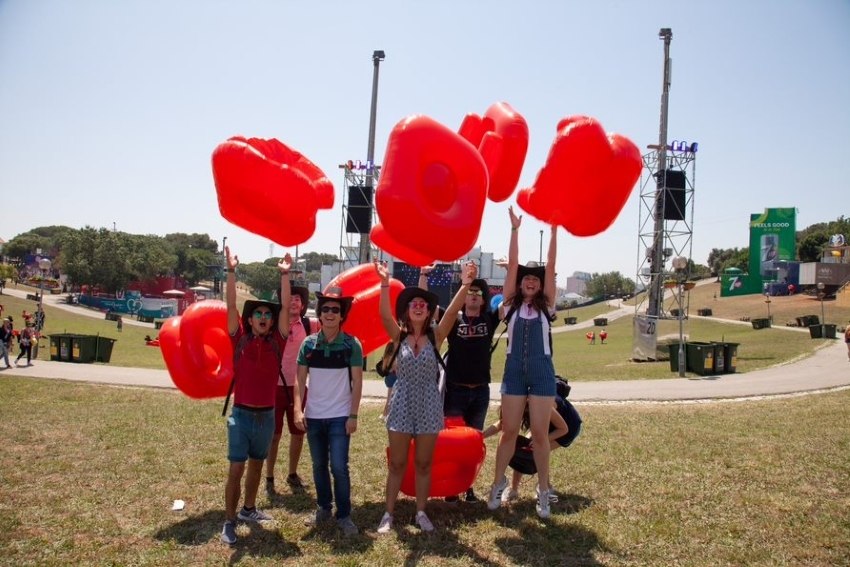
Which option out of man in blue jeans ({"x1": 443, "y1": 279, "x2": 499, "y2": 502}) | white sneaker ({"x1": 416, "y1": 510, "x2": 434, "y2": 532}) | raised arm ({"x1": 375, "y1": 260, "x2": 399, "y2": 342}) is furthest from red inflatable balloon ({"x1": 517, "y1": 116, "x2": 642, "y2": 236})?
white sneaker ({"x1": 416, "y1": 510, "x2": 434, "y2": 532})

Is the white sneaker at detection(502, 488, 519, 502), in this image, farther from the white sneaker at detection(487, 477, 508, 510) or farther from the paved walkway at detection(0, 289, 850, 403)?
the paved walkway at detection(0, 289, 850, 403)

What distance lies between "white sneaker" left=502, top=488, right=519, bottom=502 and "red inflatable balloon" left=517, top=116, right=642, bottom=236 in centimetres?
213

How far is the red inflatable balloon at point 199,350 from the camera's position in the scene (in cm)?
502

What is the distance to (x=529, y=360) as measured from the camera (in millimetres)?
4574

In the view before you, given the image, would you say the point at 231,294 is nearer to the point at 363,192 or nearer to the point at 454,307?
the point at 454,307

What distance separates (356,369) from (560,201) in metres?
1.93

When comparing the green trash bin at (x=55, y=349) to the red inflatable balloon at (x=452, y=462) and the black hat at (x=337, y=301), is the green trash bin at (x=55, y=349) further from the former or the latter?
the red inflatable balloon at (x=452, y=462)

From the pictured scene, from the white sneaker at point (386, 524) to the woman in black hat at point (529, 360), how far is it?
0.83 m

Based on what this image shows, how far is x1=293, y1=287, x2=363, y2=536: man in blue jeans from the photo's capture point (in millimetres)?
4406

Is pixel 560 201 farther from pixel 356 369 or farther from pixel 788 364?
pixel 788 364

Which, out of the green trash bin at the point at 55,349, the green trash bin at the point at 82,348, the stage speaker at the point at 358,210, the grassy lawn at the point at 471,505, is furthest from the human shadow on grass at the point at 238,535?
the green trash bin at the point at 55,349

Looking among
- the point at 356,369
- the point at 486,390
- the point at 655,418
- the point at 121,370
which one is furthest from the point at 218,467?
the point at 121,370

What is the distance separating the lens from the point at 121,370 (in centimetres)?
1481

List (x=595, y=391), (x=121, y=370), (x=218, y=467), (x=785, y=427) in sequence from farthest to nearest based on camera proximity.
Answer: (x=121, y=370) < (x=595, y=391) < (x=785, y=427) < (x=218, y=467)
